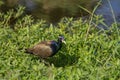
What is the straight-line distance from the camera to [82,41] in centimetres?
764

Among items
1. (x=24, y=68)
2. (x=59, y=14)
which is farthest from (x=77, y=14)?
(x=24, y=68)

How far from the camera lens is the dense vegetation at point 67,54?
6004 mm

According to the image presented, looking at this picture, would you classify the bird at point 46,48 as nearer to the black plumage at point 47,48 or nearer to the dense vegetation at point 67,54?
the black plumage at point 47,48

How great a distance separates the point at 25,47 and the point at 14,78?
2.07m

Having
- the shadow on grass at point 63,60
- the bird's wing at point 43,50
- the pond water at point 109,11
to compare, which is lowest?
the shadow on grass at point 63,60

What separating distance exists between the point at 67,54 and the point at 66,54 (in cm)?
4

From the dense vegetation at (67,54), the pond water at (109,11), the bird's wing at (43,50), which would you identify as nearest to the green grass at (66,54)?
the dense vegetation at (67,54)

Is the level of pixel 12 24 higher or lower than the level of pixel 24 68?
higher

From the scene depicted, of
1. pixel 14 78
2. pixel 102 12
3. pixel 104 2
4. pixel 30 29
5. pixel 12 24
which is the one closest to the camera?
pixel 14 78

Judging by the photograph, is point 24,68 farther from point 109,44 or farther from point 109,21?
point 109,21

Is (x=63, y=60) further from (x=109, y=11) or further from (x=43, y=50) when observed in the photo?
(x=109, y=11)

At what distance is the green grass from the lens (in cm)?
600

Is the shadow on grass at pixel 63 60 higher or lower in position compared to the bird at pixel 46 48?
lower

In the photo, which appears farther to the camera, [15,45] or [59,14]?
[59,14]
